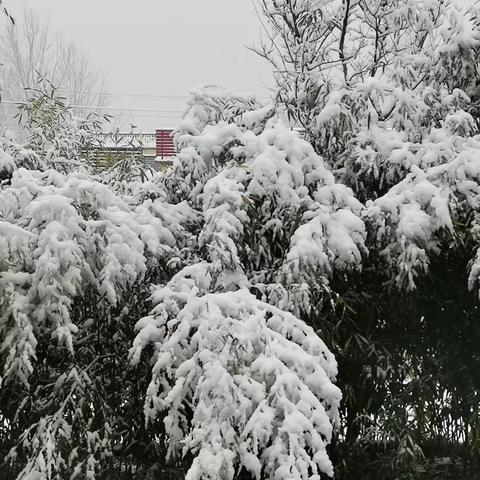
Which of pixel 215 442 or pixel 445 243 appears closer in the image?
pixel 215 442

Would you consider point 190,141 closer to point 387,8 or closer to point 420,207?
point 420,207

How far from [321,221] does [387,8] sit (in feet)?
5.07

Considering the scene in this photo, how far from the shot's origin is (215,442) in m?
1.78

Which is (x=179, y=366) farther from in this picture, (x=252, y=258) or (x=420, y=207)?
(x=420, y=207)

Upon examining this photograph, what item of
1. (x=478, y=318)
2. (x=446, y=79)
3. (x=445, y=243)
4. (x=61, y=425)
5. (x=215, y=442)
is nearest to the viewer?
(x=215, y=442)

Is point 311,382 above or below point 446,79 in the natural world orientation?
below

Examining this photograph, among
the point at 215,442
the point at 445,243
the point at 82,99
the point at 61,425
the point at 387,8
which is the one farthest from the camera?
the point at 82,99

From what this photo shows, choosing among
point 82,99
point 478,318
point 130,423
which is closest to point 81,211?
point 130,423

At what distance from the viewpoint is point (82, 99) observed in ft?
60.1

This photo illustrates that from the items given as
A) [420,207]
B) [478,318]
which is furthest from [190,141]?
[478,318]

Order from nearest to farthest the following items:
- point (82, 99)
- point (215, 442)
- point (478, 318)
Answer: point (215, 442) < point (478, 318) < point (82, 99)

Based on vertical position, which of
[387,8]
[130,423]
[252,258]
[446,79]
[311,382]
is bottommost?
[130,423]

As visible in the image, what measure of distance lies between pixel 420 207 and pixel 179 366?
3.16ft

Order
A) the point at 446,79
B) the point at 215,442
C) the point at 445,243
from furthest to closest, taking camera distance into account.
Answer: the point at 446,79
the point at 445,243
the point at 215,442
